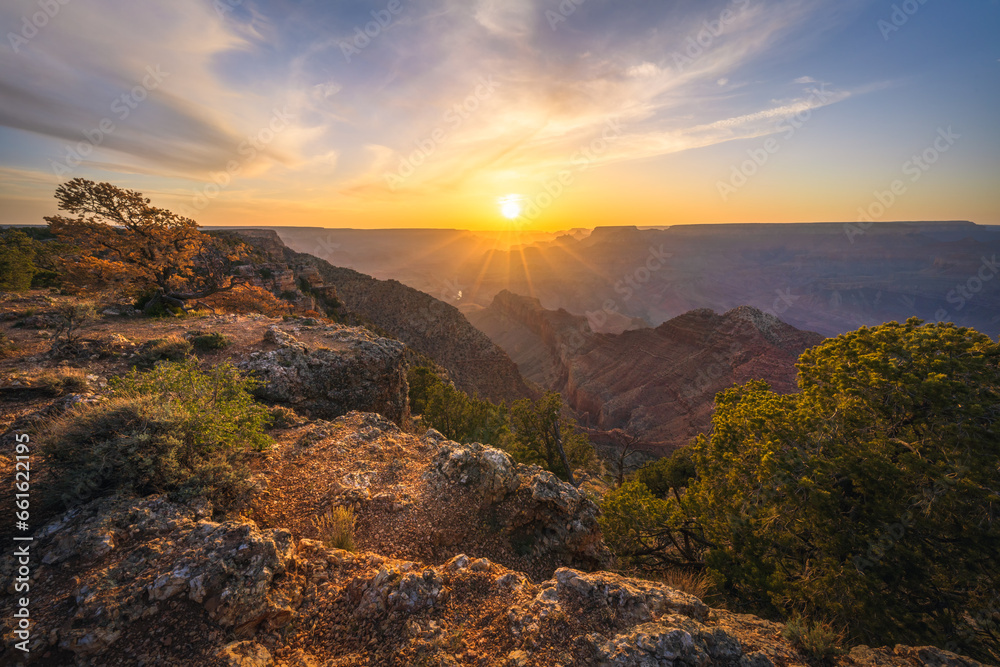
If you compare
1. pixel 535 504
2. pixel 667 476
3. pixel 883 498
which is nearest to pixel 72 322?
pixel 535 504

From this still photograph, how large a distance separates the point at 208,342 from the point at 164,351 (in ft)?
4.99

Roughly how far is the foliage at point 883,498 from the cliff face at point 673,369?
114 feet

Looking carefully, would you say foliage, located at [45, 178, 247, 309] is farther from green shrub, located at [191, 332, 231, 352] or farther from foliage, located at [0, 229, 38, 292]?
foliage, located at [0, 229, 38, 292]

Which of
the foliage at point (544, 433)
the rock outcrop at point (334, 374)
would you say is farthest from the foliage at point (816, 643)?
the foliage at point (544, 433)

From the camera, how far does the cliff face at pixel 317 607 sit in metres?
3.44

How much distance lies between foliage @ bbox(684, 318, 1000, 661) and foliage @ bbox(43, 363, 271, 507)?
10412 millimetres

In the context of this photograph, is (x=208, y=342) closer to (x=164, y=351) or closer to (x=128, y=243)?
(x=164, y=351)

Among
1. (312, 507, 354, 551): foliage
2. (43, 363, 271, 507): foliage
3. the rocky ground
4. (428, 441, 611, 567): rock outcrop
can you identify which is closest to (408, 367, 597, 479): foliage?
(428, 441, 611, 567): rock outcrop

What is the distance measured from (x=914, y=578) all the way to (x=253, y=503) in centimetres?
1245

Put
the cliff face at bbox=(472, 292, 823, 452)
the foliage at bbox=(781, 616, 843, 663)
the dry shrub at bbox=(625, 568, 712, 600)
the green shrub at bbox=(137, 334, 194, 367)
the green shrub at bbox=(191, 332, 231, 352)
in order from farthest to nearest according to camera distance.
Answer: the cliff face at bbox=(472, 292, 823, 452) < the green shrub at bbox=(191, 332, 231, 352) < the green shrub at bbox=(137, 334, 194, 367) < the dry shrub at bbox=(625, 568, 712, 600) < the foliage at bbox=(781, 616, 843, 663)

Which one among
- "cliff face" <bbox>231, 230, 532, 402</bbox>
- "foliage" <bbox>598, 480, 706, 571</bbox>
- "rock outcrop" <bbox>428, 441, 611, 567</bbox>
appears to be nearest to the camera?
"rock outcrop" <bbox>428, 441, 611, 567</bbox>

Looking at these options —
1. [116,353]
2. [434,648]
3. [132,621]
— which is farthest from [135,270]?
[434,648]

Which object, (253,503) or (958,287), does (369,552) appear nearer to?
(253,503)

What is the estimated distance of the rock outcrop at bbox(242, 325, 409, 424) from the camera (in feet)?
37.2
